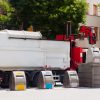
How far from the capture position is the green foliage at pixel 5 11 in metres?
36.8

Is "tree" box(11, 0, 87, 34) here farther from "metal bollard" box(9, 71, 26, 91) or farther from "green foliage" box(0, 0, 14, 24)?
"metal bollard" box(9, 71, 26, 91)

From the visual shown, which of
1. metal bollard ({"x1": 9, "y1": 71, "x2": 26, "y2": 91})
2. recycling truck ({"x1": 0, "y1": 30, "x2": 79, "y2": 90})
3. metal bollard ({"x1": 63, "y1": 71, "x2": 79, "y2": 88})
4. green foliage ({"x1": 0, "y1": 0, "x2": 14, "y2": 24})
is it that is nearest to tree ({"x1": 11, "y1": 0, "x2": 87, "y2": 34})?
green foliage ({"x1": 0, "y1": 0, "x2": 14, "y2": 24})

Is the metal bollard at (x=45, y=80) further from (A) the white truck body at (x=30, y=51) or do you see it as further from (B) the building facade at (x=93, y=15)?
(B) the building facade at (x=93, y=15)

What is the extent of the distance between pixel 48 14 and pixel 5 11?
363 cm

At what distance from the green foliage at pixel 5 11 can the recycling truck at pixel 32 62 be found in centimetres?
1207

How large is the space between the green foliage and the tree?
25.3 inches

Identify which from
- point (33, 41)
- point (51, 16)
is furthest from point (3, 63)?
point (51, 16)

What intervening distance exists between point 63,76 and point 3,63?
3811 millimetres

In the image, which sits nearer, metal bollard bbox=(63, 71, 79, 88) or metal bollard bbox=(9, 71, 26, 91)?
metal bollard bbox=(9, 71, 26, 91)

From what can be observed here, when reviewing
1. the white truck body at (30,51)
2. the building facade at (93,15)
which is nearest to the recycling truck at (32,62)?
the white truck body at (30,51)

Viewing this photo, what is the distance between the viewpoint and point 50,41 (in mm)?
25172

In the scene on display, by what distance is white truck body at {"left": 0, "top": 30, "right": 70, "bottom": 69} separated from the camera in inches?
927

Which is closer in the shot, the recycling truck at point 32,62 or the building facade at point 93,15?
the recycling truck at point 32,62

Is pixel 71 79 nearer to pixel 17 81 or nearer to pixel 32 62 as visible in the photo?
pixel 32 62
